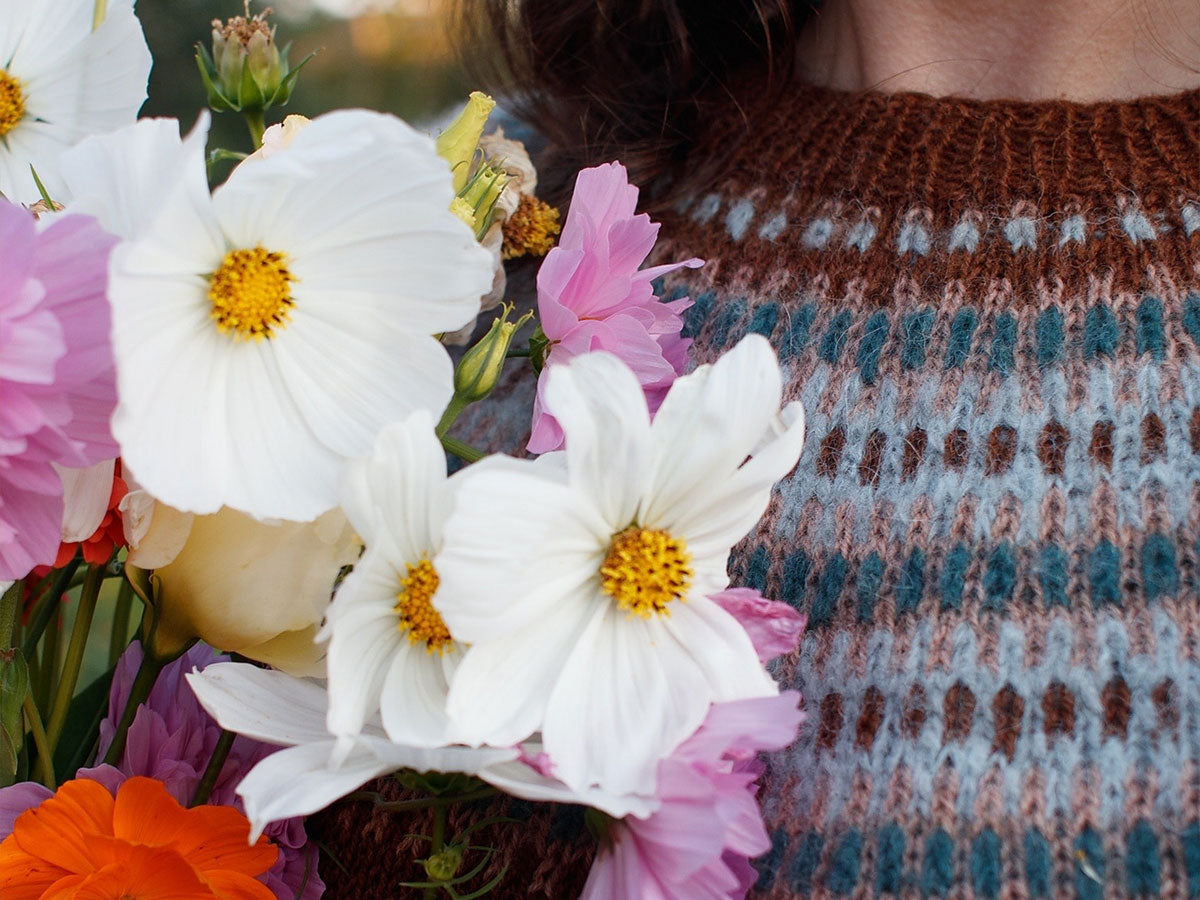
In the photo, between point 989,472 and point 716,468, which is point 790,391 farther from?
point 716,468

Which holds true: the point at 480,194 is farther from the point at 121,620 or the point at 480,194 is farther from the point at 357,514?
the point at 121,620

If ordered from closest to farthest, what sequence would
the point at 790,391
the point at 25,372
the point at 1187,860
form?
the point at 25,372, the point at 1187,860, the point at 790,391

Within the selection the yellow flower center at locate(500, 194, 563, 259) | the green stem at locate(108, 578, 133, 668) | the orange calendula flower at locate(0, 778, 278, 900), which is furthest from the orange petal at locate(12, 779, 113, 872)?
the yellow flower center at locate(500, 194, 563, 259)

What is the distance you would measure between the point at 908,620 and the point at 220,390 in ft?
1.05

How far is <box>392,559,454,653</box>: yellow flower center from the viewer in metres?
0.30

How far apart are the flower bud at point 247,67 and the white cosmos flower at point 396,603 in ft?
0.60

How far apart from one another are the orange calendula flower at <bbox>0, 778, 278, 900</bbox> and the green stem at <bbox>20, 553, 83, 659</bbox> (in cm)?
7

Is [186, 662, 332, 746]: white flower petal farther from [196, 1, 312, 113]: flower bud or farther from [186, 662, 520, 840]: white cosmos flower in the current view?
[196, 1, 312, 113]: flower bud

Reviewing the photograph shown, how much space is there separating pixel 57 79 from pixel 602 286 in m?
0.19

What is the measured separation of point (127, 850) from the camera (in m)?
0.34

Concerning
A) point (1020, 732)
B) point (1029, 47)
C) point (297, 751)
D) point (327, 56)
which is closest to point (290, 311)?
point (297, 751)

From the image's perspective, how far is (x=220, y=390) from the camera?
300mm

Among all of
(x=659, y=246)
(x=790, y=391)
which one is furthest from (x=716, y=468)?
(x=659, y=246)

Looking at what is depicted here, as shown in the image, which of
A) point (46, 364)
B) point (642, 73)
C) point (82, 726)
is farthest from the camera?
point (642, 73)
